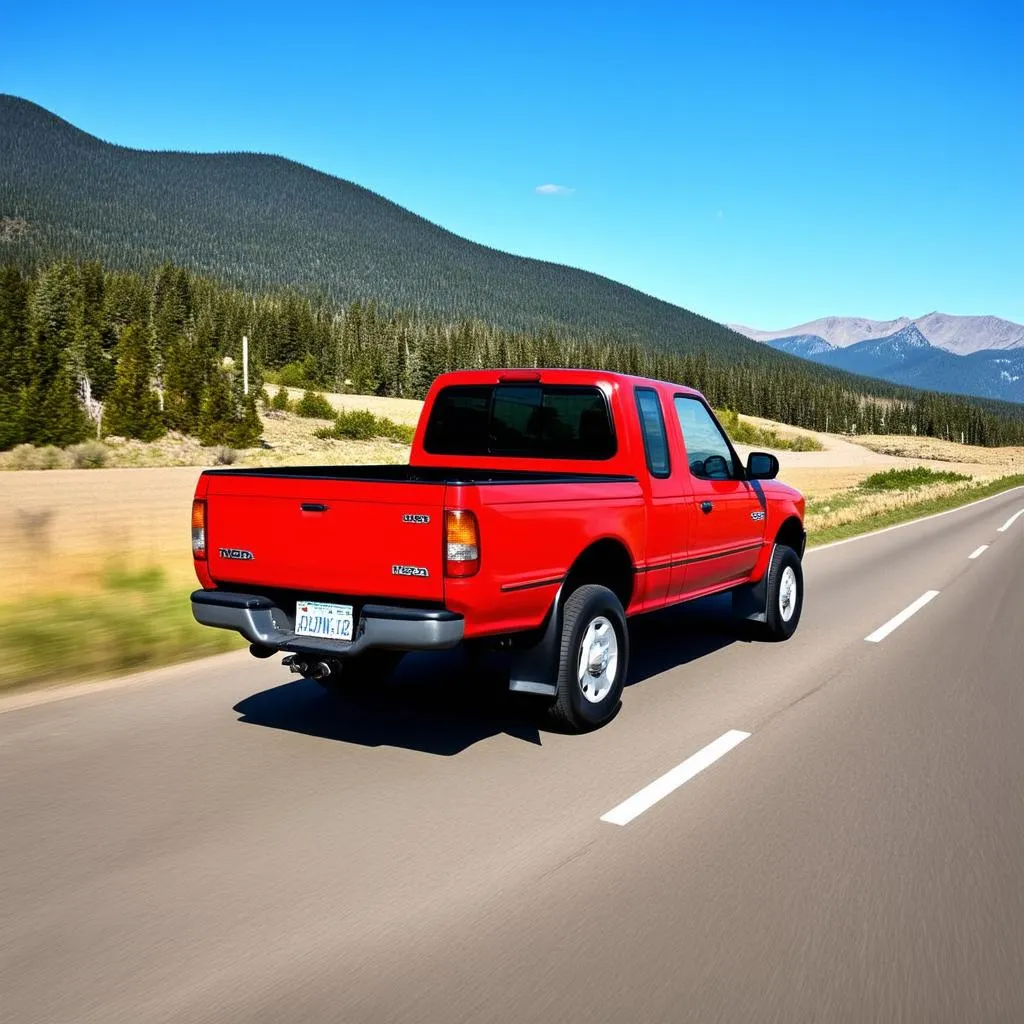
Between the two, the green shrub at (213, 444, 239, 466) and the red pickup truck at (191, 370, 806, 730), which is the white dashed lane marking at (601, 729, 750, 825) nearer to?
the red pickup truck at (191, 370, 806, 730)

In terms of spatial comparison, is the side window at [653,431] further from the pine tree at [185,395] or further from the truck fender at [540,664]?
the pine tree at [185,395]

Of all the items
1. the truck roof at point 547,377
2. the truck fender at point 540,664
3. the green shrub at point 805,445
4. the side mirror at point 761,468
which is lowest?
the green shrub at point 805,445

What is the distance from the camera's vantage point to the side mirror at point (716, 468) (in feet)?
24.1

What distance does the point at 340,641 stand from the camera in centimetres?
516

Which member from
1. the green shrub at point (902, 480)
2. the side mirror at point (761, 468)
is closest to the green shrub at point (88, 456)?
the green shrub at point (902, 480)

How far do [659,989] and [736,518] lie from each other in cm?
524

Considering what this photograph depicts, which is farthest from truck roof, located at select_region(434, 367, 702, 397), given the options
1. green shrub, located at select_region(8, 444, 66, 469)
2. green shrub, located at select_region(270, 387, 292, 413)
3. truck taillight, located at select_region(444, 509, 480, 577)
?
green shrub, located at select_region(270, 387, 292, 413)

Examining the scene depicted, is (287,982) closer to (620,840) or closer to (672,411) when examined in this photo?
(620,840)

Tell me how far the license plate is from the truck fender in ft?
3.12

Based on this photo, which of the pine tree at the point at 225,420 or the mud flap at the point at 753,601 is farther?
the pine tree at the point at 225,420

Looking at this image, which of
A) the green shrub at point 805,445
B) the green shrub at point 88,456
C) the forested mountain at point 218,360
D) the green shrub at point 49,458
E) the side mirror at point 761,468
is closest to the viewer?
the side mirror at point 761,468

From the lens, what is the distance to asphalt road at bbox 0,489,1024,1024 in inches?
115

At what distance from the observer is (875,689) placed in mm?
7062

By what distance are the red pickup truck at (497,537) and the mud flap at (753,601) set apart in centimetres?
102
